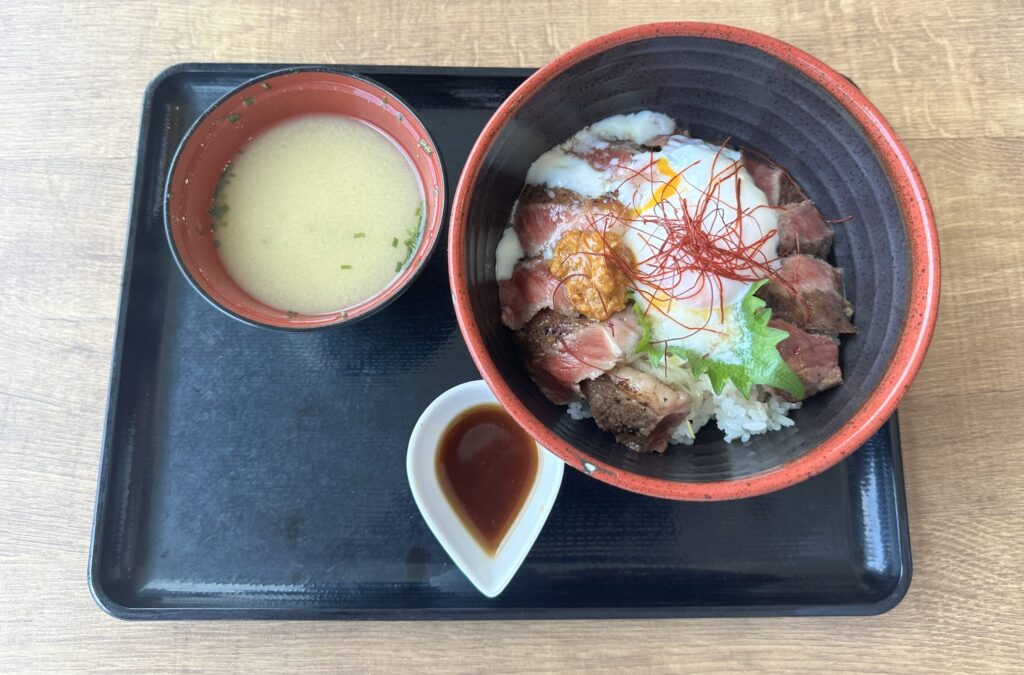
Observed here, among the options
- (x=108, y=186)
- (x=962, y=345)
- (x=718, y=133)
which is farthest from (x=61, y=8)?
(x=962, y=345)

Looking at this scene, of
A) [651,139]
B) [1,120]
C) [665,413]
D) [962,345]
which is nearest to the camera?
[665,413]

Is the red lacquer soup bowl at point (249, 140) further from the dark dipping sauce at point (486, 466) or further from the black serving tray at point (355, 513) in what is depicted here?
the dark dipping sauce at point (486, 466)

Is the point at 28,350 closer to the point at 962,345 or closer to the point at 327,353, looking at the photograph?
the point at 327,353

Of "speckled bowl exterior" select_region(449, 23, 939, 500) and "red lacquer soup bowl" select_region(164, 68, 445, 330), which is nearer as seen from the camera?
"speckled bowl exterior" select_region(449, 23, 939, 500)

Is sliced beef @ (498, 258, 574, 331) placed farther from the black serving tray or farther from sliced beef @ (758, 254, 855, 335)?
sliced beef @ (758, 254, 855, 335)

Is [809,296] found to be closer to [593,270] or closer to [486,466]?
[593,270]

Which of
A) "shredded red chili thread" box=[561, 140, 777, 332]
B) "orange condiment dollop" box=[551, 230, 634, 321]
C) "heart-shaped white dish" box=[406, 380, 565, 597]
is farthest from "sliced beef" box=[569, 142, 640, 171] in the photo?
"heart-shaped white dish" box=[406, 380, 565, 597]
